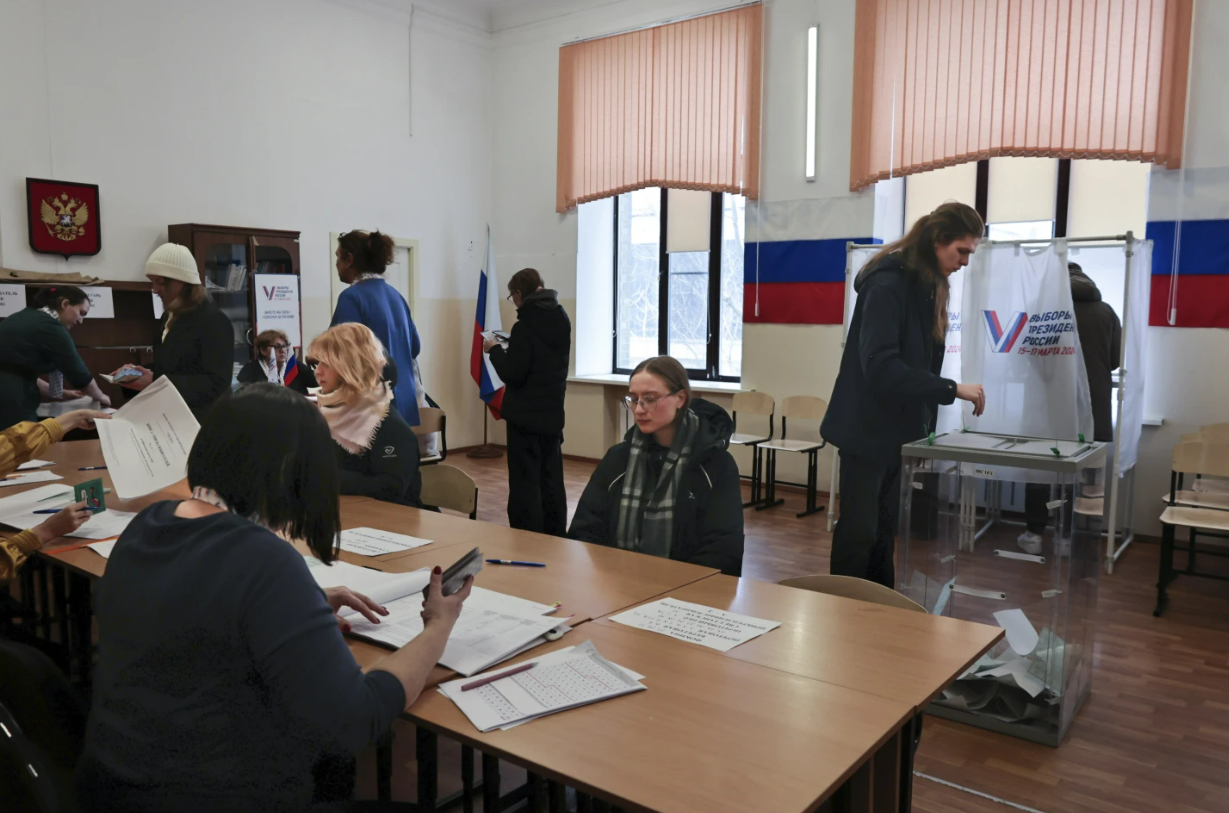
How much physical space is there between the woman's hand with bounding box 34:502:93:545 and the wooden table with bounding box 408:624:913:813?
136 cm

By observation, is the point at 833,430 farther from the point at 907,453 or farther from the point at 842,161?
the point at 842,161

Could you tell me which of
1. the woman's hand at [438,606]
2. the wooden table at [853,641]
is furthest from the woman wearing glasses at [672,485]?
the woman's hand at [438,606]

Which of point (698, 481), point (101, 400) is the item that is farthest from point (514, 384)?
point (101, 400)

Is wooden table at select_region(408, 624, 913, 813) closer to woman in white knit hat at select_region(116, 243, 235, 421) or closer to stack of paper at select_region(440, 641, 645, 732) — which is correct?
stack of paper at select_region(440, 641, 645, 732)

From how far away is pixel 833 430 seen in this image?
3.17 m

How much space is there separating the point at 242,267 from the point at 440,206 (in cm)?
217

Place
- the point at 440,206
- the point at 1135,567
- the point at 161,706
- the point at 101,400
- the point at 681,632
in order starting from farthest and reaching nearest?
the point at 440,206
the point at 101,400
the point at 1135,567
the point at 681,632
the point at 161,706

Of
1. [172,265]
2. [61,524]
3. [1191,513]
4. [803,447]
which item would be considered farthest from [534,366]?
[1191,513]

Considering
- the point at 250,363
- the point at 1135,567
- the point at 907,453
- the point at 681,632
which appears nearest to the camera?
the point at 681,632

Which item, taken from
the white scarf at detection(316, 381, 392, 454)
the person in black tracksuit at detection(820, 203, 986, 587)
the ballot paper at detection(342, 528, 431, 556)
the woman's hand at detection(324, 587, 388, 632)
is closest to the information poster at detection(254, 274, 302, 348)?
the white scarf at detection(316, 381, 392, 454)

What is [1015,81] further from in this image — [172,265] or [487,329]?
[172,265]

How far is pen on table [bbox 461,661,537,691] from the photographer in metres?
1.49

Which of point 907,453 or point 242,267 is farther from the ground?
point 242,267

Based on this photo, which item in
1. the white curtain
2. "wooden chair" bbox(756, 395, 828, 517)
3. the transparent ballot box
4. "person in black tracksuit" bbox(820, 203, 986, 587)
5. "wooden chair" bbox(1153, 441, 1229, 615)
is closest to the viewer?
the transparent ballot box
